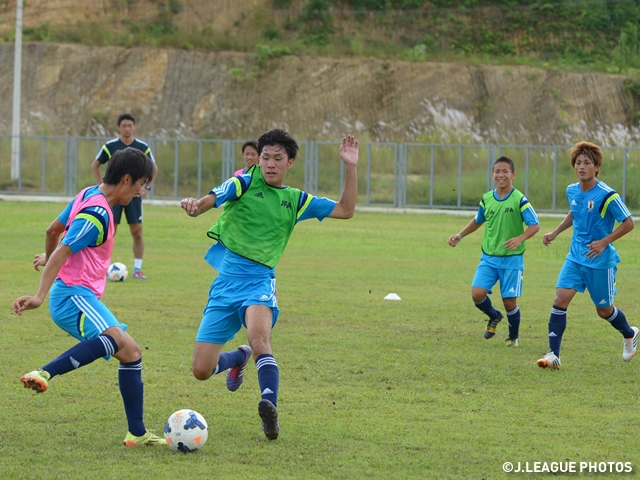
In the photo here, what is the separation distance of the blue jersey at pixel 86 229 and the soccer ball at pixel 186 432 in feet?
3.58

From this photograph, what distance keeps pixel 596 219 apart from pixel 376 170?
2442 cm

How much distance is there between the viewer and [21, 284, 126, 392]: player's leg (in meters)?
4.87

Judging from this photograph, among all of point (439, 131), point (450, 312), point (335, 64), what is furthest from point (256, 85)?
point (450, 312)

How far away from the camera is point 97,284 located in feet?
17.0

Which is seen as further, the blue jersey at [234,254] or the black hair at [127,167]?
the blue jersey at [234,254]

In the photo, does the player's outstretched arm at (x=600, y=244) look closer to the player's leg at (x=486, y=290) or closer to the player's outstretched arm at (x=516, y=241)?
the player's outstretched arm at (x=516, y=241)

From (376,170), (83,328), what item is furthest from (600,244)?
(376,170)

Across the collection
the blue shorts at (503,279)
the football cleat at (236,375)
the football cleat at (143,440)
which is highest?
the blue shorts at (503,279)

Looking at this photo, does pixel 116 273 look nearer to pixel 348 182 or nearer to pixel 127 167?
pixel 348 182

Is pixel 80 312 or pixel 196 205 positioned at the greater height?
pixel 196 205

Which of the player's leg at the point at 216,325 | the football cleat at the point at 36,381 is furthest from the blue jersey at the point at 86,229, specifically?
the player's leg at the point at 216,325

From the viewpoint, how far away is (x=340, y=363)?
7414mm

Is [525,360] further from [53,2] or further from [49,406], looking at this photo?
[53,2]

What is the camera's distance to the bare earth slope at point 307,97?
4197 cm
